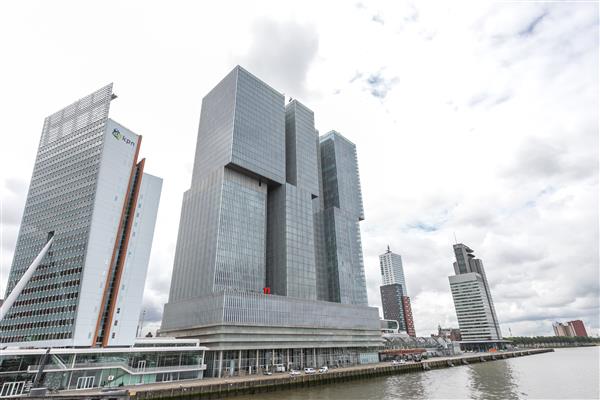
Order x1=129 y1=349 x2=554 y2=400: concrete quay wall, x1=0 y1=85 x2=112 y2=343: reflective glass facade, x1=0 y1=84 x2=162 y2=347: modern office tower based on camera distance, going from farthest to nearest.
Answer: x1=0 y1=85 x2=112 y2=343: reflective glass facade < x1=0 y1=84 x2=162 y2=347: modern office tower < x1=129 y1=349 x2=554 y2=400: concrete quay wall

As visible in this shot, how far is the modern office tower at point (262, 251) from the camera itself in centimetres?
10881

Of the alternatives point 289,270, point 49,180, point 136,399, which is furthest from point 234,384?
point 49,180

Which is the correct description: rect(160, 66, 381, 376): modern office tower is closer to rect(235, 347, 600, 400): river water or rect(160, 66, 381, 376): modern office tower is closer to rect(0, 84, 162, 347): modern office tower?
rect(0, 84, 162, 347): modern office tower

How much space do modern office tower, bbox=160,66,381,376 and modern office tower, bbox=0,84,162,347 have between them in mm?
25687

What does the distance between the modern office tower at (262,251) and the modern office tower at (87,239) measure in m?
25.7

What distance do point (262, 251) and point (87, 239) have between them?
208 feet

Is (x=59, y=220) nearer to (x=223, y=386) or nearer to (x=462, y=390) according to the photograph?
(x=223, y=386)

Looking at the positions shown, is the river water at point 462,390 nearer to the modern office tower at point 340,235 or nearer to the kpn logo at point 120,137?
the modern office tower at point 340,235

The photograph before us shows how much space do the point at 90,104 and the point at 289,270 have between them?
97.2m

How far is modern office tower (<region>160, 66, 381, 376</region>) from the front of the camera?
357 feet

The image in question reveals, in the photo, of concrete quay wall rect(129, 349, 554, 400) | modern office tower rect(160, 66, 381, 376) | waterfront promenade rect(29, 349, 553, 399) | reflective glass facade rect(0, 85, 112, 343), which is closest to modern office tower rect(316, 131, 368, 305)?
modern office tower rect(160, 66, 381, 376)

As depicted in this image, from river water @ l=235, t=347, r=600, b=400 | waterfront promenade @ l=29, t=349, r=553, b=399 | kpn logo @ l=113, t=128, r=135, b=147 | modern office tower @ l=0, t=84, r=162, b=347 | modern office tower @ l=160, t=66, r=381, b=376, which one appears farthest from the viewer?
modern office tower @ l=160, t=66, r=381, b=376

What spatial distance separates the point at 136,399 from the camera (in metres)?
55.9

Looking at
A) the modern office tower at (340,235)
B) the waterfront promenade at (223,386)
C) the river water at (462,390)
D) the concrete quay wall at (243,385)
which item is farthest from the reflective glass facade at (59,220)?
the modern office tower at (340,235)
